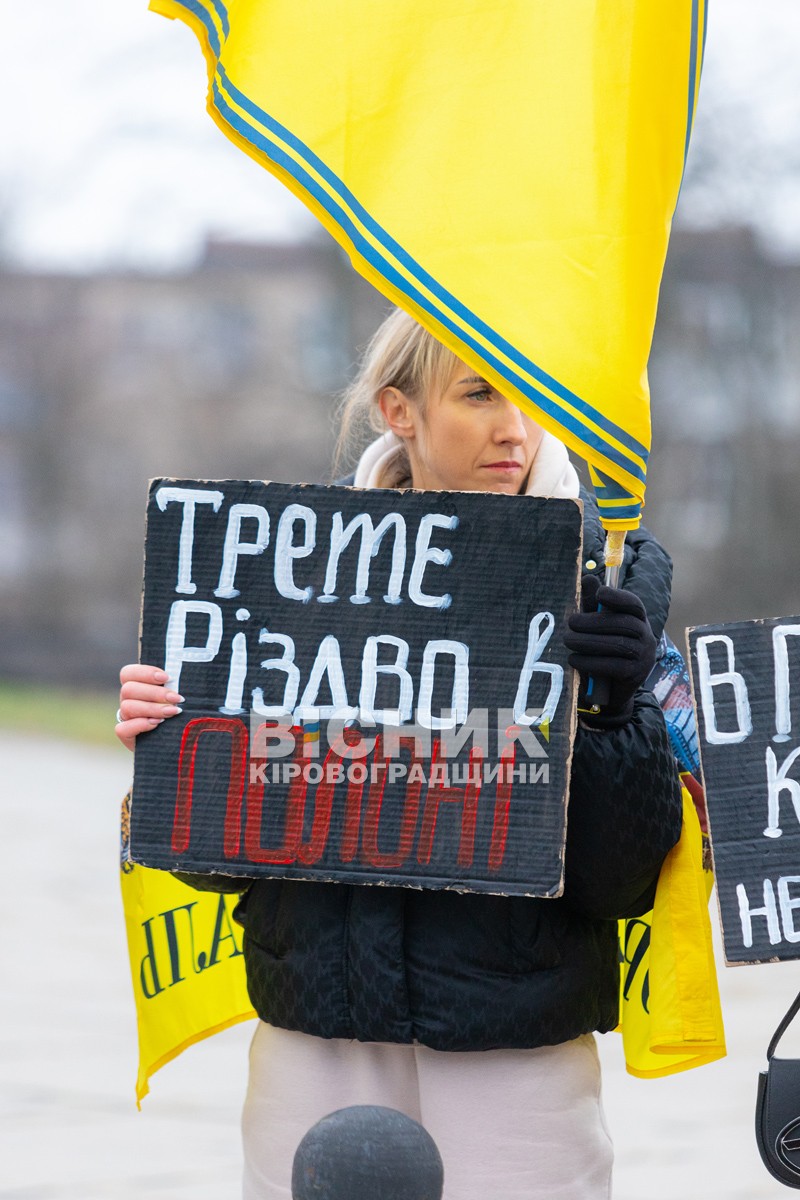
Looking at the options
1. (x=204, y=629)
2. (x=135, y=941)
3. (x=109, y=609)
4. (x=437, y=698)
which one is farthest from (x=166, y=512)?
(x=109, y=609)

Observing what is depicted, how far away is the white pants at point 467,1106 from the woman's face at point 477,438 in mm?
851

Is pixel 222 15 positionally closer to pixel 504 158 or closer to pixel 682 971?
pixel 504 158

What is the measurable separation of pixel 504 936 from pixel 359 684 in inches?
16.6

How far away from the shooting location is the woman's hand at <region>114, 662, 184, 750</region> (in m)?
2.42

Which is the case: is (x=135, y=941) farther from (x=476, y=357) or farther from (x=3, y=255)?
(x=3, y=255)

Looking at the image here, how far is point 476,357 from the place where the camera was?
2.33 meters

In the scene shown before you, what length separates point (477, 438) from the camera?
8.30ft

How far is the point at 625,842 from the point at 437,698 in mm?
336

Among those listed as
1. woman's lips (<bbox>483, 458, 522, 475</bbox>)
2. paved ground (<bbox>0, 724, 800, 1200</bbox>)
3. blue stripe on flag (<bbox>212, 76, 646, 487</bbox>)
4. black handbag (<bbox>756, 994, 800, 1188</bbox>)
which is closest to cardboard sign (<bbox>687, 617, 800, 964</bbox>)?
black handbag (<bbox>756, 994, 800, 1188</bbox>)

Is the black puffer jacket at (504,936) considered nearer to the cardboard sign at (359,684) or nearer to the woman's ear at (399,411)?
the cardboard sign at (359,684)

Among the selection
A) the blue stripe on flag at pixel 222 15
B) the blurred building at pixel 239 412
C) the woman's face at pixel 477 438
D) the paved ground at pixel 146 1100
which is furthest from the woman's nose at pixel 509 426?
the blurred building at pixel 239 412

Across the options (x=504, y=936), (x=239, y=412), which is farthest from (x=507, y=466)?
(x=239, y=412)

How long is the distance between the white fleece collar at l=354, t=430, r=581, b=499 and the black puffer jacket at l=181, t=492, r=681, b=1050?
12 centimetres

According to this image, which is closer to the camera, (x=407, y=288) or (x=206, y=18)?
(x=407, y=288)
